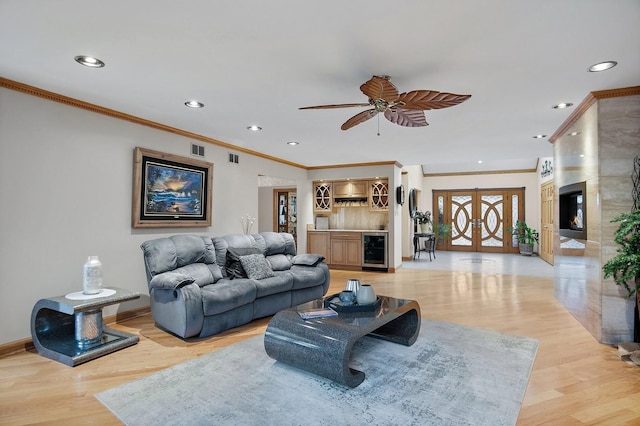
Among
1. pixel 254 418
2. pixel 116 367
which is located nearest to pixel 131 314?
pixel 116 367

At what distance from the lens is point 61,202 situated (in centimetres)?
341

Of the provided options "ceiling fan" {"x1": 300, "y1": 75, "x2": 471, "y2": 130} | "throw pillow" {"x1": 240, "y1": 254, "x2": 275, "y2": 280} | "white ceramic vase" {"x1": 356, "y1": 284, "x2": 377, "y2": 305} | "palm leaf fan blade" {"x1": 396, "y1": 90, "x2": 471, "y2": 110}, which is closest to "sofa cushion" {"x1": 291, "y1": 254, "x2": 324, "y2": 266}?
"throw pillow" {"x1": 240, "y1": 254, "x2": 275, "y2": 280}

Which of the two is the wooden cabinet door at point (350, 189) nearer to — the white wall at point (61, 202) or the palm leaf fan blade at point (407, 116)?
the white wall at point (61, 202)

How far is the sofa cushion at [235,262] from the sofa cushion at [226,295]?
Answer: 0.94 feet

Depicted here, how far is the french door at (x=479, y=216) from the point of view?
425 inches

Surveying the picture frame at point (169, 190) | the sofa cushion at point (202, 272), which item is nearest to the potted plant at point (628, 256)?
the sofa cushion at point (202, 272)

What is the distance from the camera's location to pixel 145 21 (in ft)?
6.86

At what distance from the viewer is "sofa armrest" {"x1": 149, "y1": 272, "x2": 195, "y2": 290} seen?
331 cm

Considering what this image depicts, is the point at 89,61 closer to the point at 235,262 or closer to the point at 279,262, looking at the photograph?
the point at 235,262

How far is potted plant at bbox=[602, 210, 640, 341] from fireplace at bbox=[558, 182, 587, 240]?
0.67 metres

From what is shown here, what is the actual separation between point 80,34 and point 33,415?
95.7 inches

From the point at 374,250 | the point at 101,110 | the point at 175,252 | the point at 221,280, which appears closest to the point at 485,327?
the point at 221,280

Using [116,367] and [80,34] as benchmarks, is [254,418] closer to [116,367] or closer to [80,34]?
[116,367]

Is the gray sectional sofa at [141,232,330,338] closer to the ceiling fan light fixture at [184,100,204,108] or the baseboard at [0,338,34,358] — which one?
the baseboard at [0,338,34,358]
